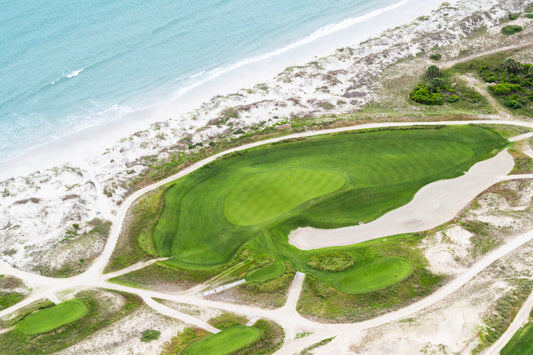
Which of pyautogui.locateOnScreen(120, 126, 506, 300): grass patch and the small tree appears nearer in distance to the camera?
pyautogui.locateOnScreen(120, 126, 506, 300): grass patch

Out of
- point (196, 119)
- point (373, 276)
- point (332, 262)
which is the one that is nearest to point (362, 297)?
point (373, 276)

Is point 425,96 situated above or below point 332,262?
above

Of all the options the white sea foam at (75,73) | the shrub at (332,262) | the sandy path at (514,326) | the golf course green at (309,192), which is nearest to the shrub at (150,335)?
the golf course green at (309,192)

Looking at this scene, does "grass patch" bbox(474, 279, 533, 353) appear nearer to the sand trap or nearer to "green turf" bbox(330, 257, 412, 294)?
"green turf" bbox(330, 257, 412, 294)

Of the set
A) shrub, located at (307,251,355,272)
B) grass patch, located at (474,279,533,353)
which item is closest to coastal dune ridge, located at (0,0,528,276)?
shrub, located at (307,251,355,272)

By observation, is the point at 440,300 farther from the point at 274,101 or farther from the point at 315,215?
the point at 274,101

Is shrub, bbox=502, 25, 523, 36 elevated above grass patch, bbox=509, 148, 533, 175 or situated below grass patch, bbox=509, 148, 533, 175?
above

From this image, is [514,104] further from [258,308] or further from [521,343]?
[258,308]
